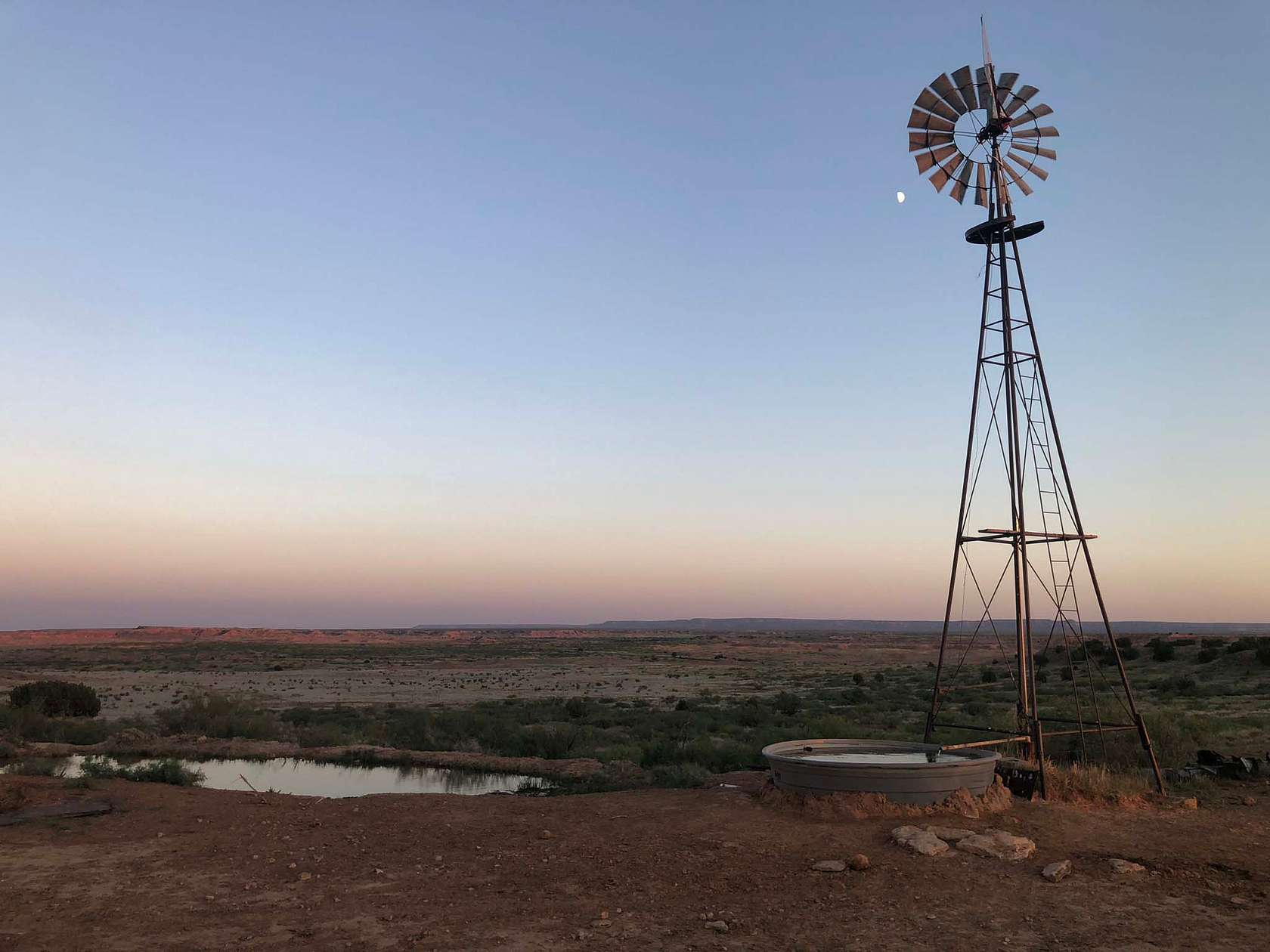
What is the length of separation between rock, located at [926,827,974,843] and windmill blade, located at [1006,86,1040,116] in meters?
12.2

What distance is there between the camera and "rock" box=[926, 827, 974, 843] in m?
10.9

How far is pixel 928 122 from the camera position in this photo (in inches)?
627

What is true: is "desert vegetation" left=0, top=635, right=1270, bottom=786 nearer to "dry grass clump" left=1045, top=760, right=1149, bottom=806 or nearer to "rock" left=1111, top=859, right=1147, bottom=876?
"dry grass clump" left=1045, top=760, right=1149, bottom=806

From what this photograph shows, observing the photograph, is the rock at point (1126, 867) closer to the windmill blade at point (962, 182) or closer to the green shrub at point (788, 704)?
the windmill blade at point (962, 182)

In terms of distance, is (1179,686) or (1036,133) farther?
(1179,686)

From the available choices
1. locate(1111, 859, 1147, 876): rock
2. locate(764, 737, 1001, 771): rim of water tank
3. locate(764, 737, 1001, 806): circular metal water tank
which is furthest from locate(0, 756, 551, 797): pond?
locate(1111, 859, 1147, 876): rock

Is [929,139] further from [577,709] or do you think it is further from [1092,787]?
[577,709]

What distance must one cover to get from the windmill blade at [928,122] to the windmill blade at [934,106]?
0.26 ft

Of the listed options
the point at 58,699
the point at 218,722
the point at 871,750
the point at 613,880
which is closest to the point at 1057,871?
the point at 613,880

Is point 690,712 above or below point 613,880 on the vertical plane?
below

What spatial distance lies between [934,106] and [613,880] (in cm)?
1410

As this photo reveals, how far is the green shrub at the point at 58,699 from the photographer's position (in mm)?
30188

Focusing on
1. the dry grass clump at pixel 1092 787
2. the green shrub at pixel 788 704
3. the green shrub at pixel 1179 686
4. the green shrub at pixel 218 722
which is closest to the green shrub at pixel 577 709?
the green shrub at pixel 788 704

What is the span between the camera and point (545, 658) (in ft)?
285
